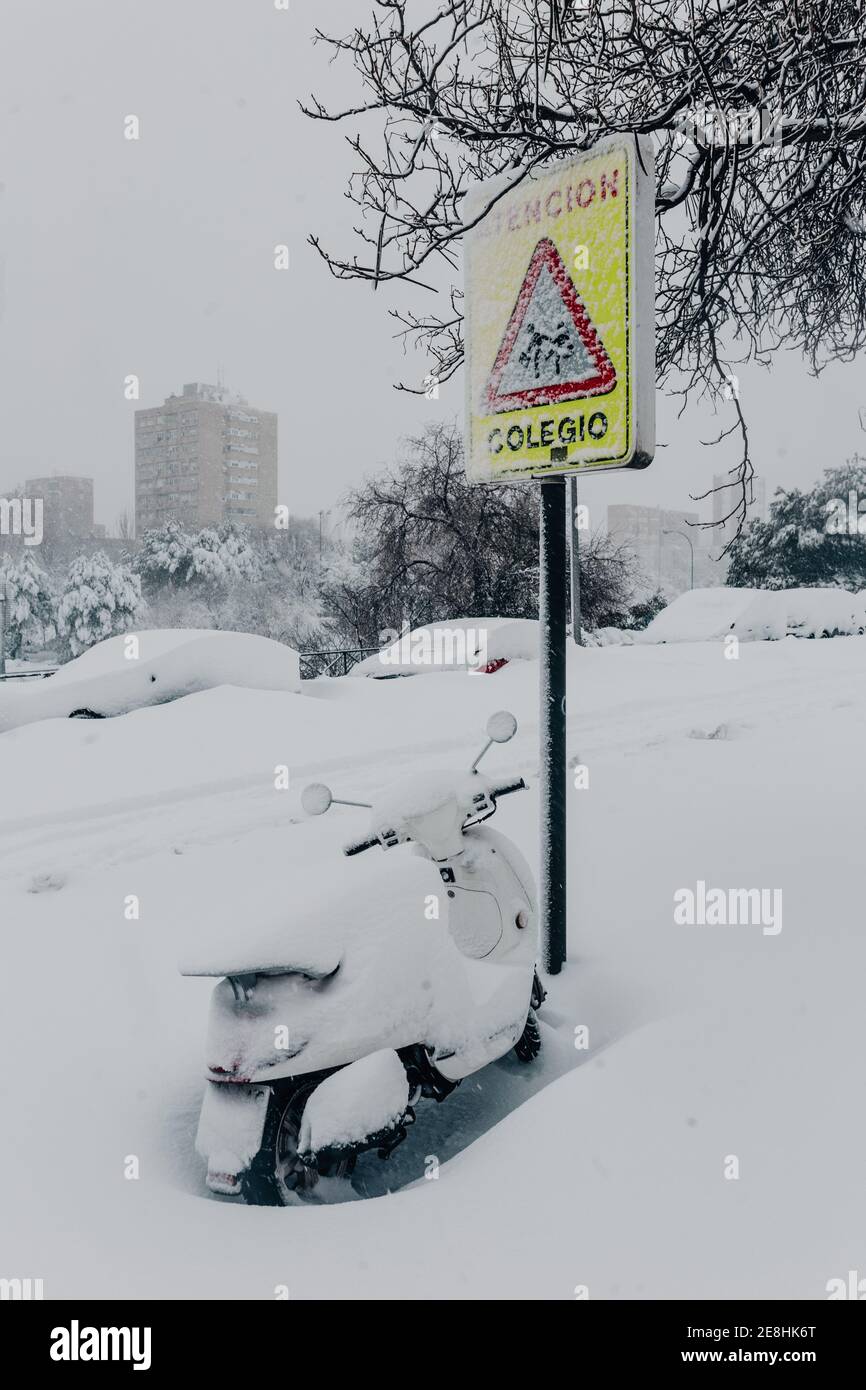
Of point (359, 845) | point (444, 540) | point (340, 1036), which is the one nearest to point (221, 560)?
point (444, 540)

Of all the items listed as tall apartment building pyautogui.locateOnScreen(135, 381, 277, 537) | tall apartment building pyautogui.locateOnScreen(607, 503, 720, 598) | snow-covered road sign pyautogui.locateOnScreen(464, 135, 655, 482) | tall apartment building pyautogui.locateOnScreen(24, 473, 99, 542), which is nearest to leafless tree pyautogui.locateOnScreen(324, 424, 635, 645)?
tall apartment building pyautogui.locateOnScreen(607, 503, 720, 598)

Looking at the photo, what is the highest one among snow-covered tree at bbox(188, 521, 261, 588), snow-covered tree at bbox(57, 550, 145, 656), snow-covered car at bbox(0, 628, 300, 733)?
snow-covered tree at bbox(188, 521, 261, 588)

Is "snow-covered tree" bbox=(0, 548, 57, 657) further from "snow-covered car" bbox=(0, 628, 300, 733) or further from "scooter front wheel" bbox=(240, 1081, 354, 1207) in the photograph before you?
"scooter front wheel" bbox=(240, 1081, 354, 1207)

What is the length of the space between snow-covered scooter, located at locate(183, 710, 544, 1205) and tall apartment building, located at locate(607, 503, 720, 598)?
27100 millimetres

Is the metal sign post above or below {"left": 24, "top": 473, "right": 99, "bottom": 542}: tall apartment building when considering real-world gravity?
below

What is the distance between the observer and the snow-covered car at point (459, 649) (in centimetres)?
1609

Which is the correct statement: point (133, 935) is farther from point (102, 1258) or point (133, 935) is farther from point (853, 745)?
point (853, 745)

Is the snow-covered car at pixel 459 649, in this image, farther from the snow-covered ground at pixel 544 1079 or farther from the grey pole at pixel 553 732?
the grey pole at pixel 553 732

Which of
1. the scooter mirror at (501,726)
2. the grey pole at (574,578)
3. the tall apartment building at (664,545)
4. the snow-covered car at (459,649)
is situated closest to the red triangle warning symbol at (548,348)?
the scooter mirror at (501,726)

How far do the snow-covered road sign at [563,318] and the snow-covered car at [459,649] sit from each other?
11420mm

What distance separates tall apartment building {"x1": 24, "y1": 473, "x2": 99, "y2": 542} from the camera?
197 feet
